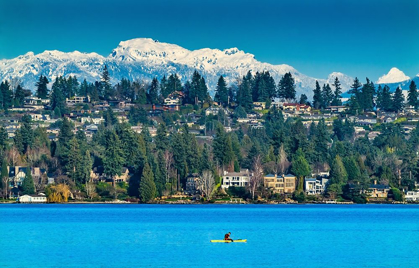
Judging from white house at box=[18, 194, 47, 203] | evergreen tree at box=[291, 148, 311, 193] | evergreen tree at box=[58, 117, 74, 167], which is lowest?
white house at box=[18, 194, 47, 203]

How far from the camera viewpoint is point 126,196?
131125 mm

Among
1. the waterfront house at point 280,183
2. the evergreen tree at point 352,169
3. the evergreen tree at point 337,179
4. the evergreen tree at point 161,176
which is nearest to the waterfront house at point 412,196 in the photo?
the evergreen tree at point 352,169

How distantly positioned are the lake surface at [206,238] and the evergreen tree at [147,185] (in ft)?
40.4

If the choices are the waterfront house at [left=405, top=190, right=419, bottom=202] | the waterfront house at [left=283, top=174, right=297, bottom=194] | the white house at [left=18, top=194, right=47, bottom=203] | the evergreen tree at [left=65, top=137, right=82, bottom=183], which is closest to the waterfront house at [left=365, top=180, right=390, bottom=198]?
the waterfront house at [left=405, top=190, right=419, bottom=202]

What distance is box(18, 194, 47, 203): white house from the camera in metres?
130

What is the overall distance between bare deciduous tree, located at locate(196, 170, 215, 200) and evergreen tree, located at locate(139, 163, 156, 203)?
7703mm

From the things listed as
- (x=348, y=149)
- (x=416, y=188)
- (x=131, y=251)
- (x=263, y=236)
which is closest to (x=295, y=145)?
(x=348, y=149)

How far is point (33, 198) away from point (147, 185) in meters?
19.4

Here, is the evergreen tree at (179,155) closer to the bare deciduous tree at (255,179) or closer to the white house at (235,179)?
the white house at (235,179)

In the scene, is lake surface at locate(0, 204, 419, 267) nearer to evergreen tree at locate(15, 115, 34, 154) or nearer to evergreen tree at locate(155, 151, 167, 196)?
evergreen tree at locate(155, 151, 167, 196)

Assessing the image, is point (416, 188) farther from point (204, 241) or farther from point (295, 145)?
point (204, 241)

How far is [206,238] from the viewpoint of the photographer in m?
69.6

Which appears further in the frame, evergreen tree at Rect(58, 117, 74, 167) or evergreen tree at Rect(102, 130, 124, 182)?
evergreen tree at Rect(58, 117, 74, 167)

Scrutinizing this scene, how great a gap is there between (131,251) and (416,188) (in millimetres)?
83528
